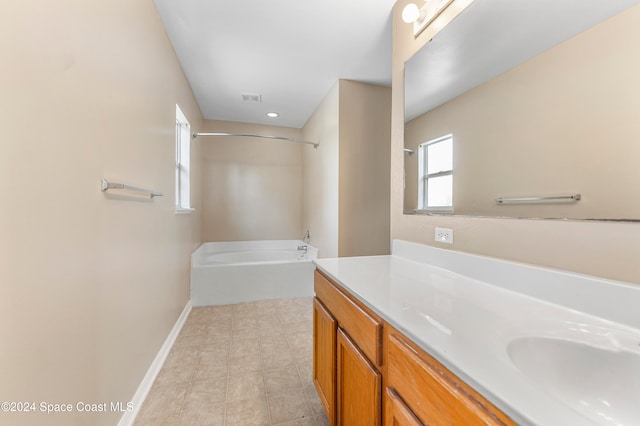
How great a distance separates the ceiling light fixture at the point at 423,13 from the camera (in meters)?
1.33

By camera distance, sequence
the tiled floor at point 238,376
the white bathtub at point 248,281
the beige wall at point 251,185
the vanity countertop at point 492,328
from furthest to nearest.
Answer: the beige wall at point 251,185
the white bathtub at point 248,281
the tiled floor at point 238,376
the vanity countertop at point 492,328

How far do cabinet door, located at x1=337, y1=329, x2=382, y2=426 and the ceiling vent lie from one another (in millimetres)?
2952

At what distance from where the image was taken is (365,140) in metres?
2.79

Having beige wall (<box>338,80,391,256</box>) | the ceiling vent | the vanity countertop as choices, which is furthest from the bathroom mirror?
the ceiling vent

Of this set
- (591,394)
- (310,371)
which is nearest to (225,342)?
(310,371)

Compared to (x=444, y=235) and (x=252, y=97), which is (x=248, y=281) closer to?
(x=252, y=97)

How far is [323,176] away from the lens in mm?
3254

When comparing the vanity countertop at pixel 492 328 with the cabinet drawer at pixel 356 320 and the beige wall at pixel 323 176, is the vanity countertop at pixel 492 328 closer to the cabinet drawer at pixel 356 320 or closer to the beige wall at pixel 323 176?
the cabinet drawer at pixel 356 320

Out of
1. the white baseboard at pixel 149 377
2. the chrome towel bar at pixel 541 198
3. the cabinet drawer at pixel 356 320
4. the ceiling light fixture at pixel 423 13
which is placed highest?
the ceiling light fixture at pixel 423 13

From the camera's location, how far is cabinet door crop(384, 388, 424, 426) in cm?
61

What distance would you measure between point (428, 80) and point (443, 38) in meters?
0.20

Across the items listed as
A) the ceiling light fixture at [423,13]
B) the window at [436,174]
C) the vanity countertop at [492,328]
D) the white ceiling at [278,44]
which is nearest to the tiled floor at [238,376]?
the vanity countertop at [492,328]

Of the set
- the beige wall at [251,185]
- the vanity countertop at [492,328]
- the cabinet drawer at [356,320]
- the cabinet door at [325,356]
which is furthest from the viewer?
the beige wall at [251,185]

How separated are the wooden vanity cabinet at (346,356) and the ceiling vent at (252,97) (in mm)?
2587
